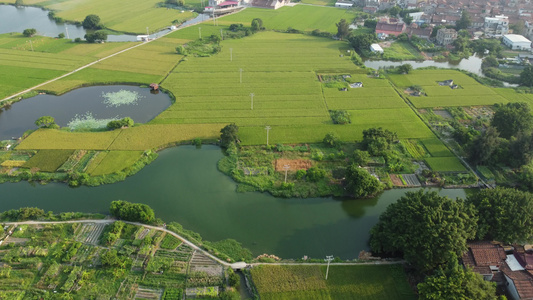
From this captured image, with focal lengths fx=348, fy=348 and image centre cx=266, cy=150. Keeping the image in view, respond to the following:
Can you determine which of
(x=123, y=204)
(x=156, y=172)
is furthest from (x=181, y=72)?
(x=123, y=204)

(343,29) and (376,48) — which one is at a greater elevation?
(343,29)

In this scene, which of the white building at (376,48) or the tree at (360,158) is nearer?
the tree at (360,158)

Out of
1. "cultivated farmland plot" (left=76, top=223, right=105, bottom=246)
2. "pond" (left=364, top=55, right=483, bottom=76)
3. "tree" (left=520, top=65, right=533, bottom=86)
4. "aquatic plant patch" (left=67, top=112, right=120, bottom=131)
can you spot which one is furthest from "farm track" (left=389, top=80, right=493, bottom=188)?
"aquatic plant patch" (left=67, top=112, right=120, bottom=131)

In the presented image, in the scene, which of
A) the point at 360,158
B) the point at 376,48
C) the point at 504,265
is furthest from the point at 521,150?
the point at 376,48

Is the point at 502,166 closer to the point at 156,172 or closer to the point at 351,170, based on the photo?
the point at 351,170

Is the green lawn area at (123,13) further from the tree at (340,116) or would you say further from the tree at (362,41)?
the tree at (340,116)

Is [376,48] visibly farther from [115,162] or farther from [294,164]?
[115,162]

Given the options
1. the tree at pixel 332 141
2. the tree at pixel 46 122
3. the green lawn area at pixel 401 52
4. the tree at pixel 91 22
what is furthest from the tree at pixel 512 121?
the tree at pixel 91 22
